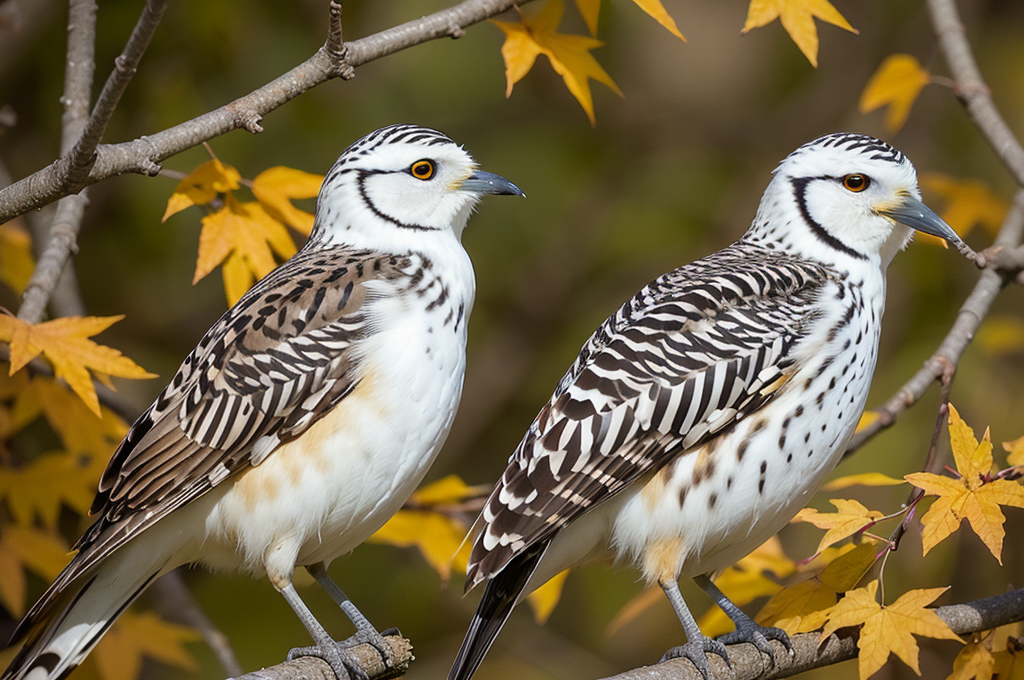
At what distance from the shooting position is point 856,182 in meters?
3.78

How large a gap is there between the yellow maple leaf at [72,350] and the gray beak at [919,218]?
2.33 metres

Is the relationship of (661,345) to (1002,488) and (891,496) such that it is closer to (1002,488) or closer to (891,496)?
(1002,488)

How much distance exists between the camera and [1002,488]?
10.0ft

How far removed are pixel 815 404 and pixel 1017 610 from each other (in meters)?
0.83

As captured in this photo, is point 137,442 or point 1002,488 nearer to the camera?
point 1002,488

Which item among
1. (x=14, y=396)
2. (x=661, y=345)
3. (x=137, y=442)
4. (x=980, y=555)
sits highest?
(x=14, y=396)

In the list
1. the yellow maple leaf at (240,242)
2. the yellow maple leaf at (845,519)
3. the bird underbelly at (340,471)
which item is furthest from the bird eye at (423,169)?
the yellow maple leaf at (845,519)

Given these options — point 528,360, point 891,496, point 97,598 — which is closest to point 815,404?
point 97,598

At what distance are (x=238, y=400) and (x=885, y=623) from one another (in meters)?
1.90

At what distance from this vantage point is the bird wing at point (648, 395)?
3225 mm

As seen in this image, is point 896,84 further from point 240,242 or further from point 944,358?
point 240,242

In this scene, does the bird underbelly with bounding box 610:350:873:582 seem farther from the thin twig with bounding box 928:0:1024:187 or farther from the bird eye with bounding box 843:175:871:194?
the thin twig with bounding box 928:0:1024:187

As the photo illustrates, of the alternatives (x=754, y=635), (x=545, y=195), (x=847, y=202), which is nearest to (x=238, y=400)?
(x=754, y=635)

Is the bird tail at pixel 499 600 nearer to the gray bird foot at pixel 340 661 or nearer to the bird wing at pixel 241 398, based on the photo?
the gray bird foot at pixel 340 661
